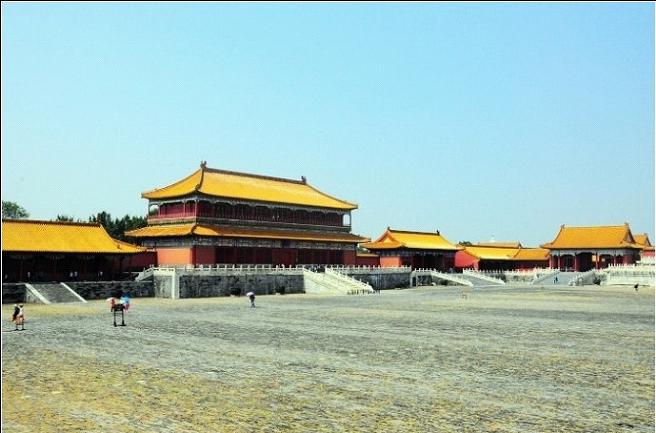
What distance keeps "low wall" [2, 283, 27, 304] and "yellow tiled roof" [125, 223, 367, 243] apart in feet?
51.4

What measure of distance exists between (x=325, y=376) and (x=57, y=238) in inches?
1506

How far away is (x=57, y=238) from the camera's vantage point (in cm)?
4947

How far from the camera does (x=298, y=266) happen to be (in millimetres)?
65250

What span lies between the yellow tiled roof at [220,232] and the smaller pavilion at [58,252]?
6392 mm

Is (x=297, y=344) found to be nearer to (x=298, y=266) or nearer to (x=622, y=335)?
(x=622, y=335)

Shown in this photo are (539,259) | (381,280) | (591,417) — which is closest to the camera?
(591,417)

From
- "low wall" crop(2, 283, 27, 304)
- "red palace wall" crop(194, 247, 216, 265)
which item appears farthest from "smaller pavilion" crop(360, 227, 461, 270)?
"low wall" crop(2, 283, 27, 304)

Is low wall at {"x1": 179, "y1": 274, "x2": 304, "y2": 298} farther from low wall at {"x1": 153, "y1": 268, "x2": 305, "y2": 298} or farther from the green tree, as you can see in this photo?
the green tree

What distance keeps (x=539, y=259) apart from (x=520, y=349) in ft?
283

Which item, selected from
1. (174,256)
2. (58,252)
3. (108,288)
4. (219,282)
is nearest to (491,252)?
(174,256)

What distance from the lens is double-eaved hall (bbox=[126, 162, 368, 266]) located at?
5981 centimetres

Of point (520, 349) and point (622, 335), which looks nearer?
point (520, 349)

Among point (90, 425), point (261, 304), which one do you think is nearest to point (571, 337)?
point (90, 425)

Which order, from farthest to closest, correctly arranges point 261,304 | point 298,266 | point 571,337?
point 298,266, point 261,304, point 571,337
